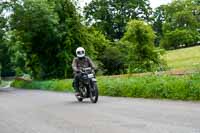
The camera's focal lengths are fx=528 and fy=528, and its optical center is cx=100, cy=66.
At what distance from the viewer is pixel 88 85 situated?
1672cm

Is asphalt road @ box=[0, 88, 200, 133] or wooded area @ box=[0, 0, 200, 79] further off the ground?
wooded area @ box=[0, 0, 200, 79]

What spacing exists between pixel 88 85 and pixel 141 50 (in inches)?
1065

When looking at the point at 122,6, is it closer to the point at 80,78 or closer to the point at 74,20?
the point at 74,20

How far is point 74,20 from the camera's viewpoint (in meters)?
42.4

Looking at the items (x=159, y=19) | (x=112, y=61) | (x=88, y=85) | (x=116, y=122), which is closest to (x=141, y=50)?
(x=112, y=61)

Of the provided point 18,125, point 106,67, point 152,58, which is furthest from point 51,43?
point 18,125

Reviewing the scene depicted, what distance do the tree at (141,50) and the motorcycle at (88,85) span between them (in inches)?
1015

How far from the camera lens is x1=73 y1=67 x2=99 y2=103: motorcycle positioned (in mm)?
16428

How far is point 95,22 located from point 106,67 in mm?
39699

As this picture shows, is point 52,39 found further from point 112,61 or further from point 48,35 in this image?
point 112,61

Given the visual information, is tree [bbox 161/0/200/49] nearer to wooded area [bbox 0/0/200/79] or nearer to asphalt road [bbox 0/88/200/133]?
wooded area [bbox 0/0/200/79]

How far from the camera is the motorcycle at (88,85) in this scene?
16.4 m

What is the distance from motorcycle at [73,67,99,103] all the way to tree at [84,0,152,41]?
75915 millimetres

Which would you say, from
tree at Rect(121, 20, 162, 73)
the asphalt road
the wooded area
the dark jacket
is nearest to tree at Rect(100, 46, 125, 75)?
the wooded area
